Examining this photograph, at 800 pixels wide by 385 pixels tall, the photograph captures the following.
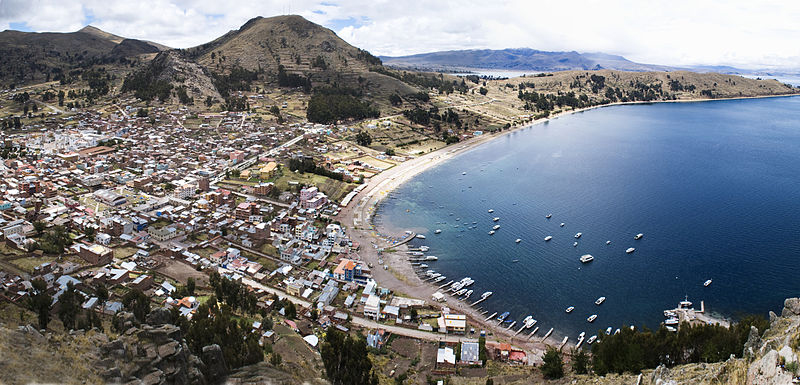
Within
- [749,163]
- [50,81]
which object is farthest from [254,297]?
[50,81]

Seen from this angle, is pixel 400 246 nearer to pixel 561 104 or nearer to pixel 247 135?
pixel 247 135

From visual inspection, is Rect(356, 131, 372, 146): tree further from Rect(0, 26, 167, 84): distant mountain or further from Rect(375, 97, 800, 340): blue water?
Rect(0, 26, 167, 84): distant mountain

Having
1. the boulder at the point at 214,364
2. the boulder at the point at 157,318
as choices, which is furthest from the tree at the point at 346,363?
the boulder at the point at 157,318

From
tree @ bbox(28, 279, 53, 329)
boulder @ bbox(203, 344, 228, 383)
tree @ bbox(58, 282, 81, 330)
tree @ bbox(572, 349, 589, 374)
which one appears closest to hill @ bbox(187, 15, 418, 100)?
tree @ bbox(28, 279, 53, 329)

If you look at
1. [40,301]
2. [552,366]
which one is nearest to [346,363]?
[552,366]

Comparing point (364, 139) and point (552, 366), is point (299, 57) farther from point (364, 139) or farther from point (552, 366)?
point (552, 366)
